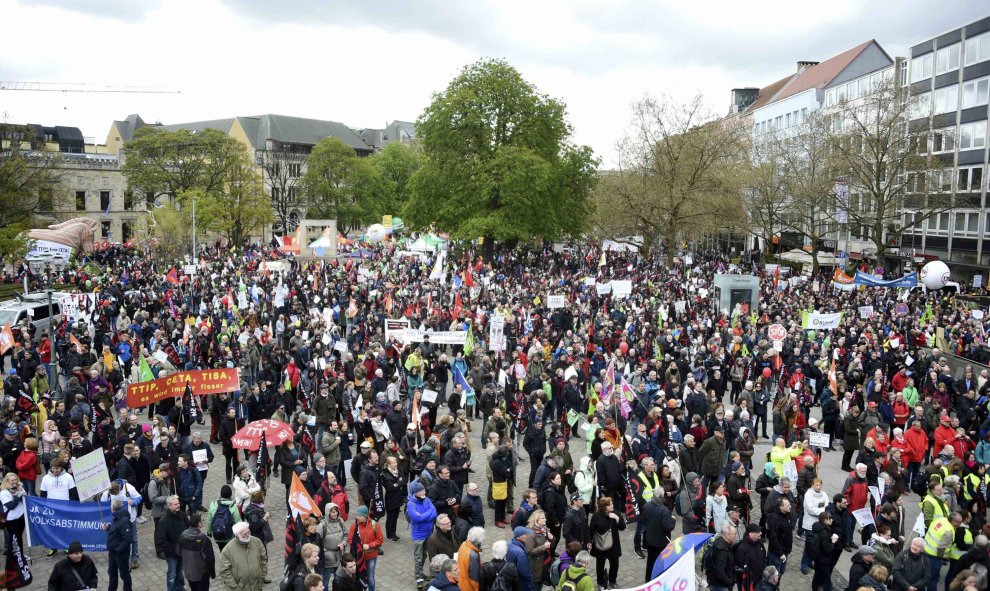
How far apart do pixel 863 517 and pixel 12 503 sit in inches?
438

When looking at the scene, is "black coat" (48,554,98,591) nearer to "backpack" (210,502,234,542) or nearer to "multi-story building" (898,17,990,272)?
"backpack" (210,502,234,542)

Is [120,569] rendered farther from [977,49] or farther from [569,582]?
Answer: [977,49]

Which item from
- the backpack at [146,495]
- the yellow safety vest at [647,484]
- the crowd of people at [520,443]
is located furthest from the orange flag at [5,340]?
the yellow safety vest at [647,484]

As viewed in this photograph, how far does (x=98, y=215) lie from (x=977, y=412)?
75869 mm

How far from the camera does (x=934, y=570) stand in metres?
9.71

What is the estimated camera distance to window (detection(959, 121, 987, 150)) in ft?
148

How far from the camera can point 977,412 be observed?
613 inches

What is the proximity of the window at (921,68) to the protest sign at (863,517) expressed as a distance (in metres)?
48.8

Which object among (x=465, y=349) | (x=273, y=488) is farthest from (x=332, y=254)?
(x=273, y=488)

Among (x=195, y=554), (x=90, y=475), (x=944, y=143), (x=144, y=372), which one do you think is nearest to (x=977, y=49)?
(x=944, y=143)

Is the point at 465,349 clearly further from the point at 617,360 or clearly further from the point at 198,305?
the point at 198,305

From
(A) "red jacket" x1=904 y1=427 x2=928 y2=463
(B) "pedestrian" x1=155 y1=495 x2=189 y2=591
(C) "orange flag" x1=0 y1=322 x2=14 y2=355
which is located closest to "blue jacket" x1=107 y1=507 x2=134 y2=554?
(B) "pedestrian" x1=155 y1=495 x2=189 y2=591

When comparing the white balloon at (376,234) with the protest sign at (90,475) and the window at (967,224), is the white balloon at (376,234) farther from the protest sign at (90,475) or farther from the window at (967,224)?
the protest sign at (90,475)

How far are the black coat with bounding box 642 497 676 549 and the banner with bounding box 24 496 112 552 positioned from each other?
682 centimetres
